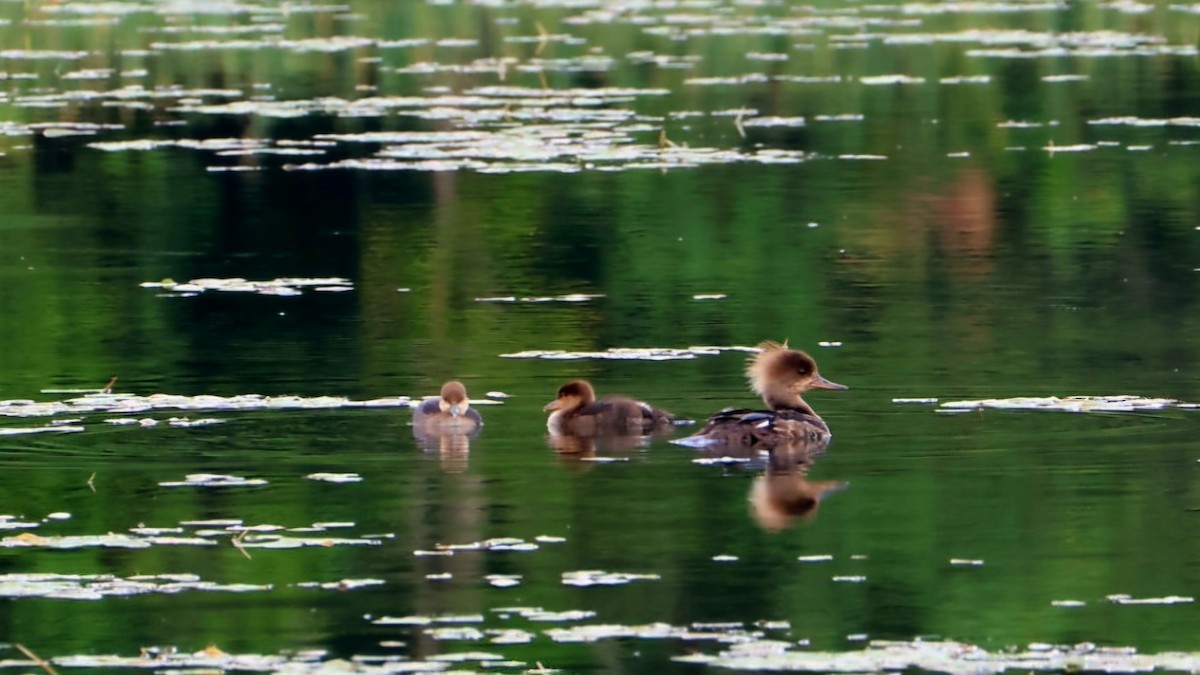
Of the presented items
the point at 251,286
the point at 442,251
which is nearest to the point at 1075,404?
the point at 251,286

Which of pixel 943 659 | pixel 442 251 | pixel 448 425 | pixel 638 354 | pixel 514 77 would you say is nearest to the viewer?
pixel 943 659

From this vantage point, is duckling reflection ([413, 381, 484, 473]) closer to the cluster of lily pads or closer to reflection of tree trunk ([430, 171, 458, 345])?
reflection of tree trunk ([430, 171, 458, 345])

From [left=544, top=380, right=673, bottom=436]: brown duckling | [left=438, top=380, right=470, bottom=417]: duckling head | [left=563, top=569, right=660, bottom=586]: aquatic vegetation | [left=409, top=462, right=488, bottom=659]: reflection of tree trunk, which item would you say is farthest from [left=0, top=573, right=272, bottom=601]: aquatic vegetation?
[left=544, top=380, right=673, bottom=436]: brown duckling

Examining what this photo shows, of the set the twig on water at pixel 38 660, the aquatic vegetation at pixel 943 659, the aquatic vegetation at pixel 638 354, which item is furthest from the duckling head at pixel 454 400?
the aquatic vegetation at pixel 943 659

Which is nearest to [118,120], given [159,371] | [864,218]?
[864,218]

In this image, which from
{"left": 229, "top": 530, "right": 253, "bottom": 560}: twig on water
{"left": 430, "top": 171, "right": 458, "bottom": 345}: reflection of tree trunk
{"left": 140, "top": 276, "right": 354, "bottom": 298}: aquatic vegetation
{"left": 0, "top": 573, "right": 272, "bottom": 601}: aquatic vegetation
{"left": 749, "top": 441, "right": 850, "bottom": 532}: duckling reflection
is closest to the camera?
{"left": 0, "top": 573, "right": 272, "bottom": 601}: aquatic vegetation

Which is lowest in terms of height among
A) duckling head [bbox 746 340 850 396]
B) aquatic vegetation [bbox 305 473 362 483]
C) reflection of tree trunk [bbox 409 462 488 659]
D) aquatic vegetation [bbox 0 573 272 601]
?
aquatic vegetation [bbox 0 573 272 601]

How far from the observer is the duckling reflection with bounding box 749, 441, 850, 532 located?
9.13 meters

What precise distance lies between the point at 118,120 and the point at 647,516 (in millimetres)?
18650

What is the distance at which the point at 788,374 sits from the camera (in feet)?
36.7

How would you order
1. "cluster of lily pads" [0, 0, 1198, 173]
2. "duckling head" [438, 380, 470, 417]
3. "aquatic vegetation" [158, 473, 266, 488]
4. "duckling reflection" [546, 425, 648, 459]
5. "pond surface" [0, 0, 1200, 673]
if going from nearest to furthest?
1. "pond surface" [0, 0, 1200, 673]
2. "aquatic vegetation" [158, 473, 266, 488]
3. "duckling reflection" [546, 425, 648, 459]
4. "duckling head" [438, 380, 470, 417]
5. "cluster of lily pads" [0, 0, 1198, 173]

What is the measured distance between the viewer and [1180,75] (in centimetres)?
3002

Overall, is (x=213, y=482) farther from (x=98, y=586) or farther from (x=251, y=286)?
(x=251, y=286)

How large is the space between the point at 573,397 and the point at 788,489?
1.57m
